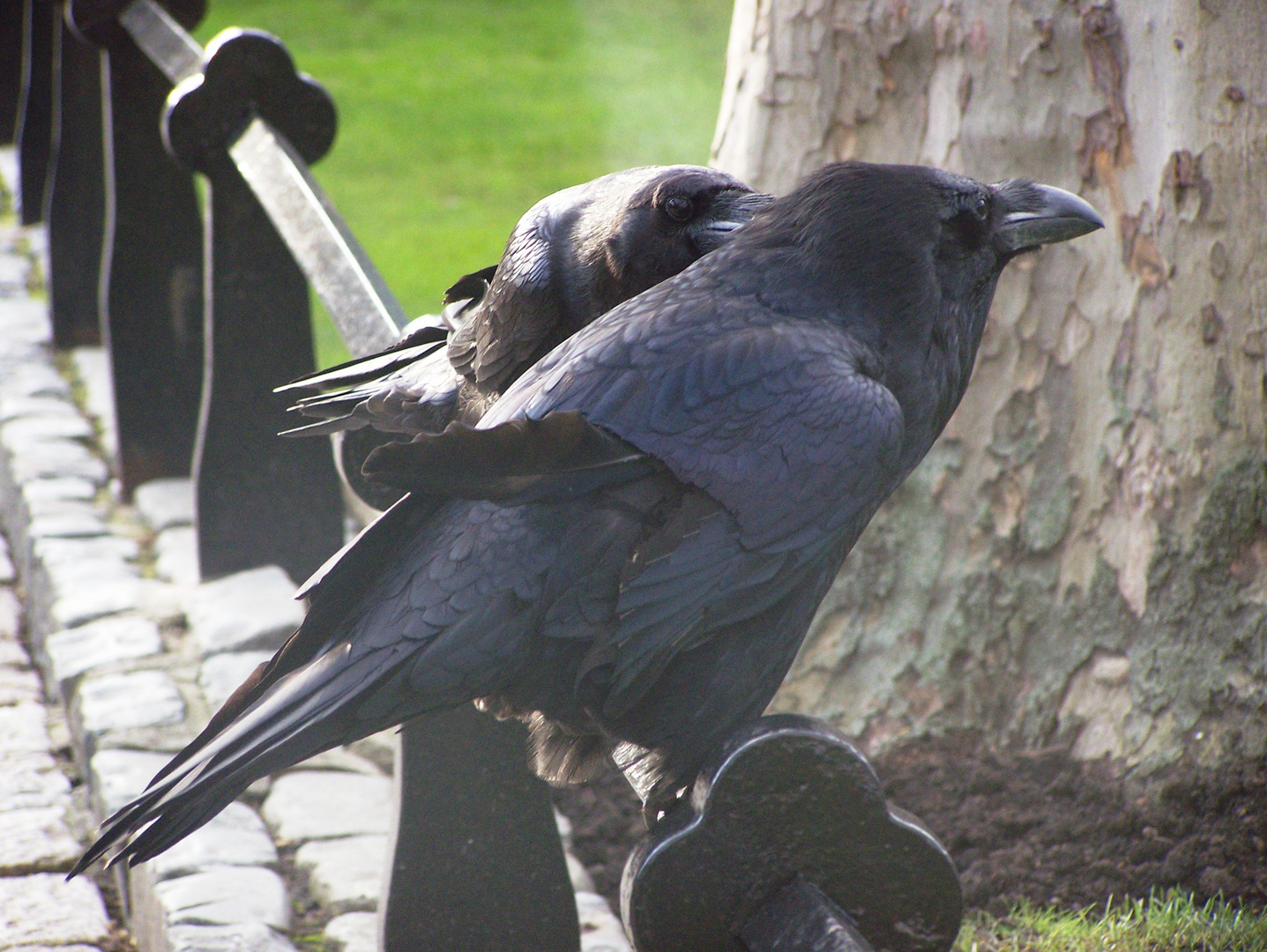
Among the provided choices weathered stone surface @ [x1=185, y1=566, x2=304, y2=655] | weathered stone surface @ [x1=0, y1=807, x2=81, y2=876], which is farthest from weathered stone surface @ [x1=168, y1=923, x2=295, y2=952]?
weathered stone surface @ [x1=185, y1=566, x2=304, y2=655]

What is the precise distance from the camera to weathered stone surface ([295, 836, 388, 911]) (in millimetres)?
2830

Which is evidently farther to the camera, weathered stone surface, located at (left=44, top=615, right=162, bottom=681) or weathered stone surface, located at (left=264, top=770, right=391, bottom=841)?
weathered stone surface, located at (left=44, top=615, right=162, bottom=681)

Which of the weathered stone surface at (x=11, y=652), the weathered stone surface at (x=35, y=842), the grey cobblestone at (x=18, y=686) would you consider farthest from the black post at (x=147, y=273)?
the weathered stone surface at (x=35, y=842)

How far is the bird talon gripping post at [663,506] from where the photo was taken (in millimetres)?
1377

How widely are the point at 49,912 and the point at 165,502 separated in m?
2.09

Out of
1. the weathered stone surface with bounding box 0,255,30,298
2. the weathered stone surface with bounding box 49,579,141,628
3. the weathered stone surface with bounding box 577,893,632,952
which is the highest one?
the weathered stone surface with bounding box 0,255,30,298

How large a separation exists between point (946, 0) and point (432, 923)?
228 cm

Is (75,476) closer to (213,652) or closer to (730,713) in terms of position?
(213,652)

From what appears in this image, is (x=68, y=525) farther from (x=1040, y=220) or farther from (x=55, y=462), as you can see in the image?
(x=1040, y=220)

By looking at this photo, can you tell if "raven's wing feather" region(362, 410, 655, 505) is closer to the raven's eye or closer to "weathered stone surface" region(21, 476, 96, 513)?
the raven's eye

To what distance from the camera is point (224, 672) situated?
359 cm

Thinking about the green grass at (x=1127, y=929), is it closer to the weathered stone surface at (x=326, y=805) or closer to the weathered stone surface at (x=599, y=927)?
the weathered stone surface at (x=599, y=927)

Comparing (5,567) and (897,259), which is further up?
(897,259)

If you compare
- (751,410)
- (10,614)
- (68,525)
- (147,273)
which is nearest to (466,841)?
(751,410)
